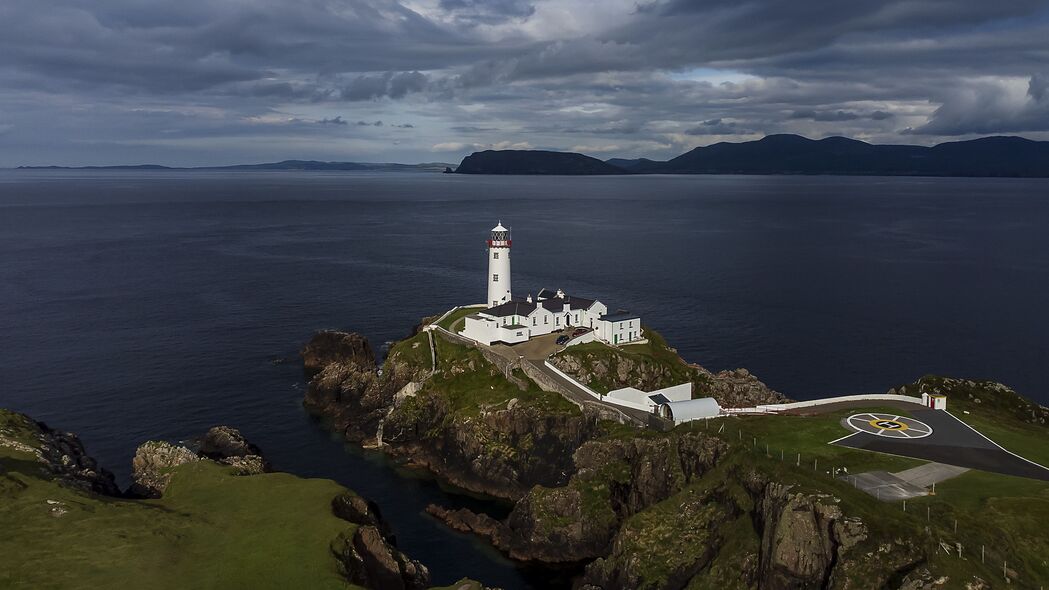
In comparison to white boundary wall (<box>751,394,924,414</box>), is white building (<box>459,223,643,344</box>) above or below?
above

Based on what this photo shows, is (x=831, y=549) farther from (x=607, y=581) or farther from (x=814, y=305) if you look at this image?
(x=814, y=305)

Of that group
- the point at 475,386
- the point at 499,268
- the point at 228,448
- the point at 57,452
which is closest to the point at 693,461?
the point at 475,386

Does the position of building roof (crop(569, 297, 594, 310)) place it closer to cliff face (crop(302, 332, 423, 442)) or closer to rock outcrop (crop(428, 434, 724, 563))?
cliff face (crop(302, 332, 423, 442))

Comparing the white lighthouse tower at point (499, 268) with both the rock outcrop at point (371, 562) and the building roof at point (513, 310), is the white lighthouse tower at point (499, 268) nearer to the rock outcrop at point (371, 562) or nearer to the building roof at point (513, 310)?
the building roof at point (513, 310)

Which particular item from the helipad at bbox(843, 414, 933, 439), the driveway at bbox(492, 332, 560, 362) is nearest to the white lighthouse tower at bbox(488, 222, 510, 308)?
the driveway at bbox(492, 332, 560, 362)

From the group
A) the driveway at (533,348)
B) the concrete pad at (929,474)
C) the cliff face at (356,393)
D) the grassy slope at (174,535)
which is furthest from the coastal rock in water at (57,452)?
the concrete pad at (929,474)

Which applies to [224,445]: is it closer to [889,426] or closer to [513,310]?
[513,310]
